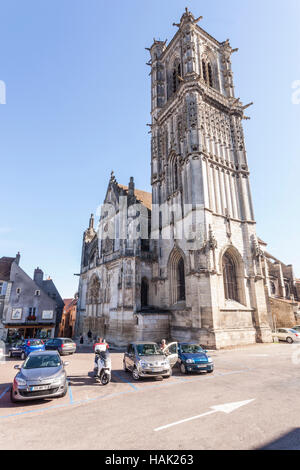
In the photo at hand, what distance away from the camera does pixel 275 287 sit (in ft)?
114

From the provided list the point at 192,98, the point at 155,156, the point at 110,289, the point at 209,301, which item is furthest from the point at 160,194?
the point at 209,301

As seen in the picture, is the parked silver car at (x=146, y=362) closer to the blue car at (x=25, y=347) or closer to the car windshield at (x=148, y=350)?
the car windshield at (x=148, y=350)

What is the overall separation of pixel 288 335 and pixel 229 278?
6.92m

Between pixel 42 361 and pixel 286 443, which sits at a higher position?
pixel 42 361

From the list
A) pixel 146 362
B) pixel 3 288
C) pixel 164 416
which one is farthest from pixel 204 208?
pixel 3 288

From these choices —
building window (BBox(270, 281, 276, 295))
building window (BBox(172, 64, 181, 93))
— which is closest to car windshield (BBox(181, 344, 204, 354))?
building window (BBox(270, 281, 276, 295))

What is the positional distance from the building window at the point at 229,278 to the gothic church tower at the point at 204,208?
9 centimetres

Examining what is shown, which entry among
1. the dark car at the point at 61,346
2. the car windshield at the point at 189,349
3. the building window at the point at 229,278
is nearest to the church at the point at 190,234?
→ the building window at the point at 229,278

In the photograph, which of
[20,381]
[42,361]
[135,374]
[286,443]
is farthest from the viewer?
[135,374]

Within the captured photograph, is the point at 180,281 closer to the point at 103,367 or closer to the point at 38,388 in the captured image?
the point at 103,367

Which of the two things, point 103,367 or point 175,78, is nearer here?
point 103,367

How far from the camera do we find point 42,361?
336 inches
